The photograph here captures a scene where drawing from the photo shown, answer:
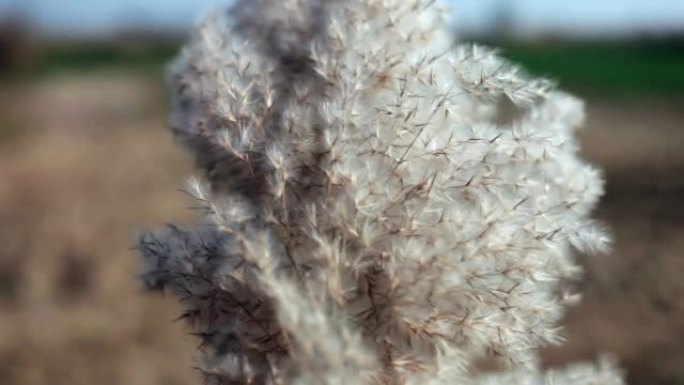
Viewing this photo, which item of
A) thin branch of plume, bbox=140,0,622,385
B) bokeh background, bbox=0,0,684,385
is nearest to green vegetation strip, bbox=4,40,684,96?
bokeh background, bbox=0,0,684,385

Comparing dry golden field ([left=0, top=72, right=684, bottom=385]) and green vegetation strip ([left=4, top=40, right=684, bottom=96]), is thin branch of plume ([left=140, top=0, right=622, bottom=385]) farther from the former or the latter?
green vegetation strip ([left=4, top=40, right=684, bottom=96])

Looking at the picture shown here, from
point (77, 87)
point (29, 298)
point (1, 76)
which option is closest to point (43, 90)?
point (77, 87)

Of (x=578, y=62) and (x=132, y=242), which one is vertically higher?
(x=578, y=62)

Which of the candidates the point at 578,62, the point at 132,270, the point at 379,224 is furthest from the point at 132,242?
the point at 578,62

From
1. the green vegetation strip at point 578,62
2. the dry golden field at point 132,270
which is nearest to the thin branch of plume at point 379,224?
the dry golden field at point 132,270

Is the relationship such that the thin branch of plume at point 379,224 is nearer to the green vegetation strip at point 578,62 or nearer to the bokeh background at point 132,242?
the bokeh background at point 132,242

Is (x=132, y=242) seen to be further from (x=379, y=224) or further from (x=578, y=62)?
(x=578, y=62)
